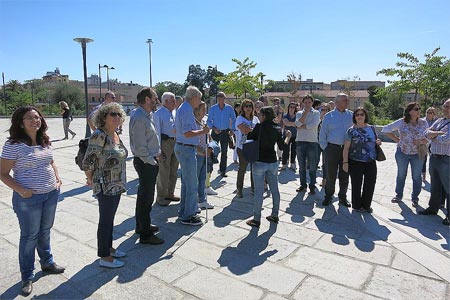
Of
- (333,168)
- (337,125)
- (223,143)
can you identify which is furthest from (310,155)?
(223,143)

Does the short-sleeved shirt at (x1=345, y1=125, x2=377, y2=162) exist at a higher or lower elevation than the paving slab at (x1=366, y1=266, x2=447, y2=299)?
higher

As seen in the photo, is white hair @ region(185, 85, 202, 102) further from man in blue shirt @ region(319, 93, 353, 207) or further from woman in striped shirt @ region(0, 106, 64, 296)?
man in blue shirt @ region(319, 93, 353, 207)

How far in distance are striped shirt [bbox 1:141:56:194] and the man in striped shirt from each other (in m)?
4.83

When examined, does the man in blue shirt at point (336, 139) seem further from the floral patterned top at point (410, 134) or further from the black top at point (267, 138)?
the black top at point (267, 138)

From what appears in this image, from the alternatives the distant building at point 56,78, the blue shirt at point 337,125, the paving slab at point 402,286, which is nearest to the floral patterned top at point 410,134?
the blue shirt at point 337,125

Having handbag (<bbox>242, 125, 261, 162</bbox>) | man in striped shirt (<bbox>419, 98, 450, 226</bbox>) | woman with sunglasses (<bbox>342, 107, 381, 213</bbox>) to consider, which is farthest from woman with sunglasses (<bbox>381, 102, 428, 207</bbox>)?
handbag (<bbox>242, 125, 261, 162</bbox>)

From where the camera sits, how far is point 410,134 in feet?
→ 17.0

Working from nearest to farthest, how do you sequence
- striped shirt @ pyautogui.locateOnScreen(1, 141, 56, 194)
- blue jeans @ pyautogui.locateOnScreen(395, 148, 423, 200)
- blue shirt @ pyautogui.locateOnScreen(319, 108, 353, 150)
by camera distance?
striped shirt @ pyautogui.locateOnScreen(1, 141, 56, 194) → blue shirt @ pyautogui.locateOnScreen(319, 108, 353, 150) → blue jeans @ pyautogui.locateOnScreen(395, 148, 423, 200)

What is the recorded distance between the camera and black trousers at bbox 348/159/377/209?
194 inches

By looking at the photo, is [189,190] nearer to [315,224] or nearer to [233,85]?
[315,224]

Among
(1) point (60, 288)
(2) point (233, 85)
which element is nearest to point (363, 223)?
(1) point (60, 288)

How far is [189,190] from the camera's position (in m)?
4.21

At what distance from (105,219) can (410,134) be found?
469cm

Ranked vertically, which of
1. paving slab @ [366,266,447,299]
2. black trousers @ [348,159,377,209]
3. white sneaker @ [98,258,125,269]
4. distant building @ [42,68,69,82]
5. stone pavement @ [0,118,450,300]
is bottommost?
stone pavement @ [0,118,450,300]
